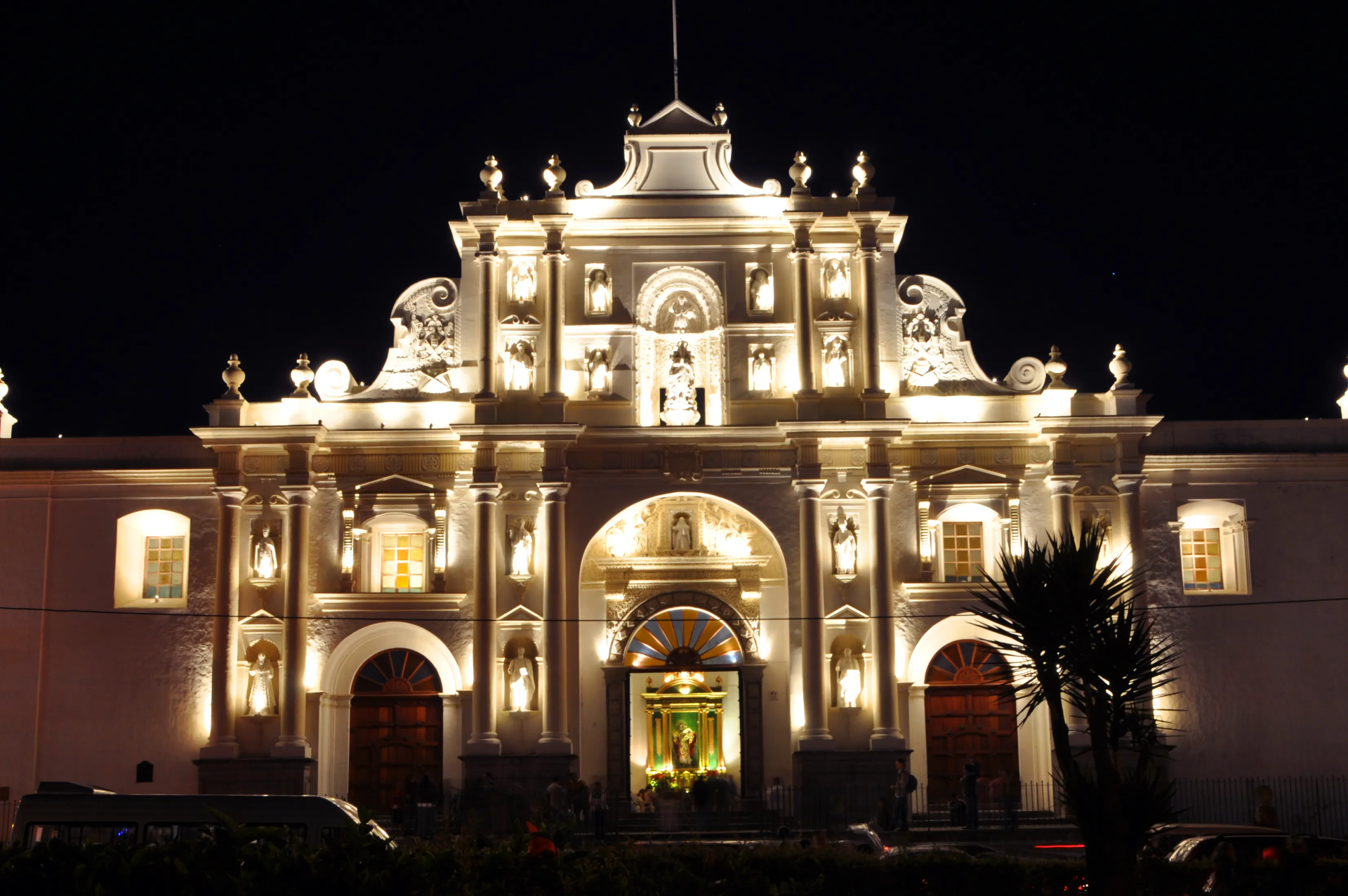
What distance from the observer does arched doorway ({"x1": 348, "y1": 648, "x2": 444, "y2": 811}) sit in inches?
1439

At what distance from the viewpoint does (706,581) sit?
123 feet

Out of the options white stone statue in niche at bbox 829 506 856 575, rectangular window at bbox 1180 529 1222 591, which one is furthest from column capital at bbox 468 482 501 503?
rectangular window at bbox 1180 529 1222 591

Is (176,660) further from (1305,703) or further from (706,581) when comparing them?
(1305,703)

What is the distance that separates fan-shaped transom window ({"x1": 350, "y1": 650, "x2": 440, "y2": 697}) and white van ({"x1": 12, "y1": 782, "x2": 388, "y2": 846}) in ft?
47.9

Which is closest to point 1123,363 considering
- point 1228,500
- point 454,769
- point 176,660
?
point 1228,500

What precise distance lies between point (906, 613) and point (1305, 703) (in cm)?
939

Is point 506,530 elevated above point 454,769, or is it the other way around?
point 506,530

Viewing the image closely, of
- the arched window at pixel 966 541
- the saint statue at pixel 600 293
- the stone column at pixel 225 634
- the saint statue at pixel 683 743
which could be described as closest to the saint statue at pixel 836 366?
the arched window at pixel 966 541

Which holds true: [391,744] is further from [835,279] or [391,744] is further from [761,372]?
[835,279]

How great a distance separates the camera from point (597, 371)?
3747 centimetres

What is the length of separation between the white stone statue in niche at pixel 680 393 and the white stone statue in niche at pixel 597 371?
4.99 feet

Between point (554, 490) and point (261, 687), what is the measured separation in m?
7.94

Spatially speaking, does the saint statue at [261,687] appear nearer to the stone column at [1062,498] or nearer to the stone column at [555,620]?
the stone column at [555,620]

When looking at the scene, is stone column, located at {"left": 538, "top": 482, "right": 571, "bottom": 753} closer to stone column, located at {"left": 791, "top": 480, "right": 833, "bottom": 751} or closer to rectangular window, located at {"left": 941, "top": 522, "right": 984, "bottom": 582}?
stone column, located at {"left": 791, "top": 480, "right": 833, "bottom": 751}
